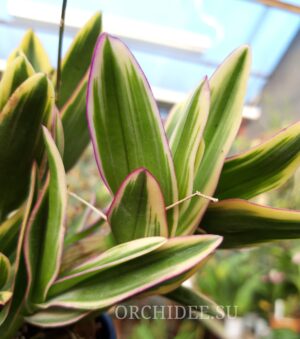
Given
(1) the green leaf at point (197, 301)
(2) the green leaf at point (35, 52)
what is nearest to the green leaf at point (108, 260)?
(1) the green leaf at point (197, 301)

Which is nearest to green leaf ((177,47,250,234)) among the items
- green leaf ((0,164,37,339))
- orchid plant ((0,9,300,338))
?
orchid plant ((0,9,300,338))

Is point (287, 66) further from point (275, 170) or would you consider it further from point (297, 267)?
point (275, 170)

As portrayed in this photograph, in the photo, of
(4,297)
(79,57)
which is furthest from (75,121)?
(4,297)

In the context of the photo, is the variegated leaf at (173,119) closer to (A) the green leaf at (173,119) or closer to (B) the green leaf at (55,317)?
(A) the green leaf at (173,119)

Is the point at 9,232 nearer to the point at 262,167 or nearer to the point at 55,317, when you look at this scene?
the point at 55,317

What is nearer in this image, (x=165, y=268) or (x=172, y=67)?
(x=165, y=268)

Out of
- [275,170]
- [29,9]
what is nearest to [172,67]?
[29,9]

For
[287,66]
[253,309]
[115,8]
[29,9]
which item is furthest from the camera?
[287,66]
